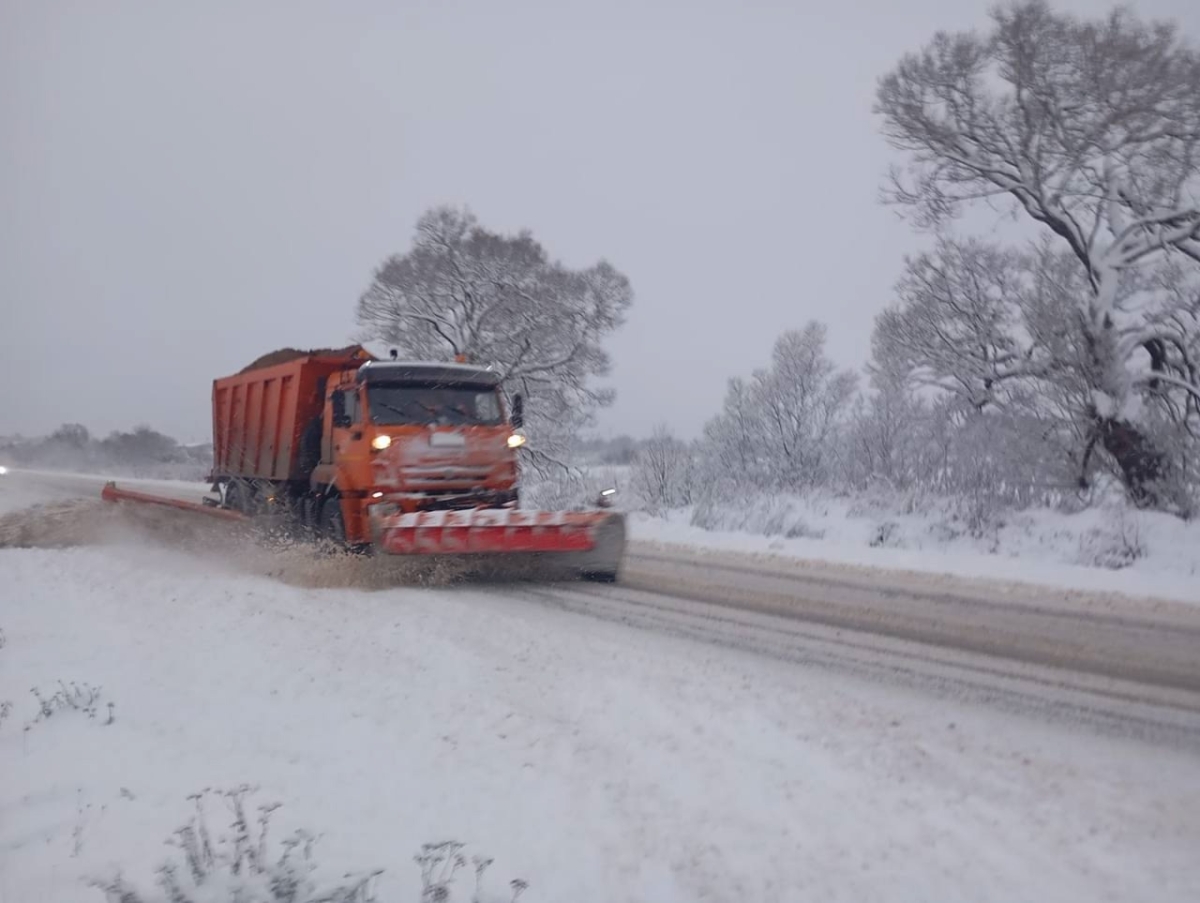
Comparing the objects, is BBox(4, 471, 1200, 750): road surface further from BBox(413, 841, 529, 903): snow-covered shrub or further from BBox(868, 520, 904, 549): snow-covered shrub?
BBox(413, 841, 529, 903): snow-covered shrub

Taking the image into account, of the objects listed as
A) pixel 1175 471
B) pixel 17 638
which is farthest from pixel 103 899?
pixel 1175 471

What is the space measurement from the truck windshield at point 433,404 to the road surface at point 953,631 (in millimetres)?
2606

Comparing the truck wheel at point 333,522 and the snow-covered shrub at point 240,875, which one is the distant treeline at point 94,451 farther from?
the snow-covered shrub at point 240,875

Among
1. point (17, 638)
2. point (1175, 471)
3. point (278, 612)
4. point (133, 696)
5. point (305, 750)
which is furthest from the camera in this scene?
point (1175, 471)

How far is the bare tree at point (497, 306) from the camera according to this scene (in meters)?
25.3

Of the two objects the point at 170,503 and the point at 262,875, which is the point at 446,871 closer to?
the point at 262,875

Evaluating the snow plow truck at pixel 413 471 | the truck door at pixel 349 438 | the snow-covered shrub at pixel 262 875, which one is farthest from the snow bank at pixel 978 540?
the snow-covered shrub at pixel 262 875

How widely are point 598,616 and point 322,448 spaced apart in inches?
235

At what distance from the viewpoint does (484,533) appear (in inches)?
391

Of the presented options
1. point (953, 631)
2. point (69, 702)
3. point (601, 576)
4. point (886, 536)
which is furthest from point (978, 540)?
point (69, 702)

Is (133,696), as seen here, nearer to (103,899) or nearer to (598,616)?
(103,899)

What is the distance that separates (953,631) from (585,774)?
4600 mm

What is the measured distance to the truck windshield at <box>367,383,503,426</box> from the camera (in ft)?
36.8

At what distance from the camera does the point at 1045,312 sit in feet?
55.2
